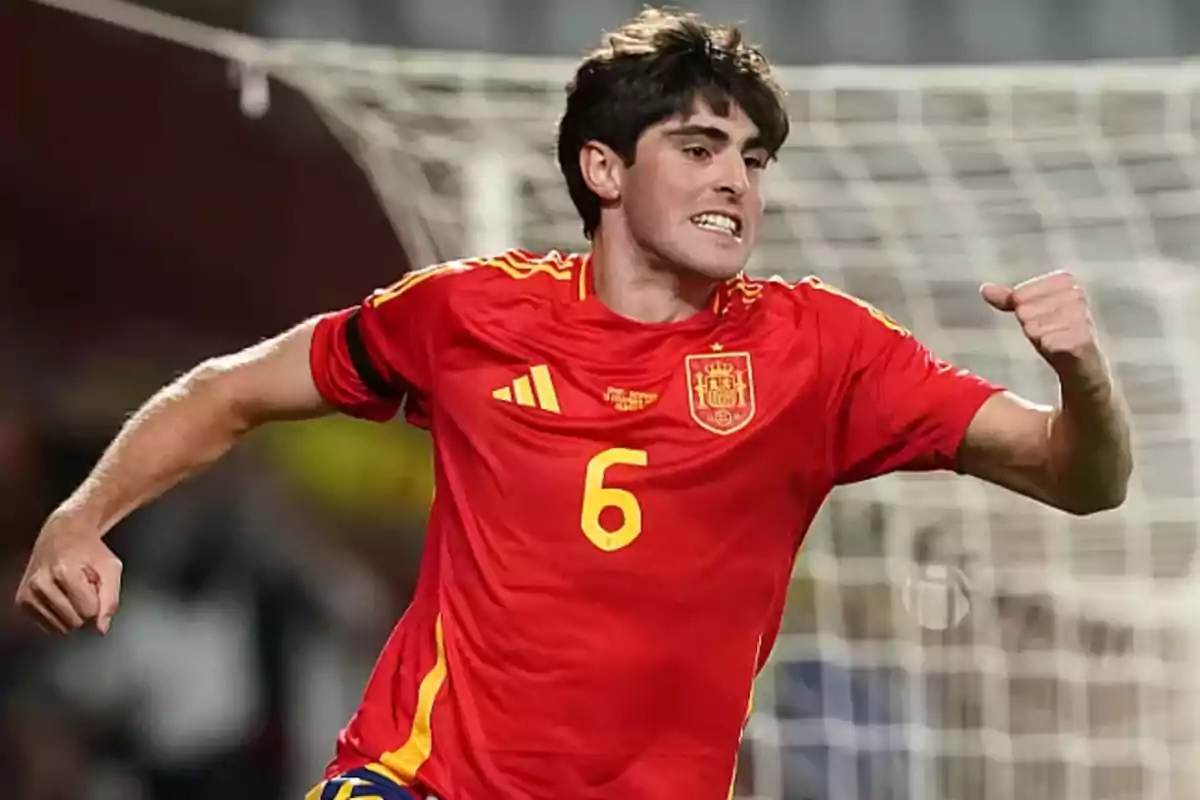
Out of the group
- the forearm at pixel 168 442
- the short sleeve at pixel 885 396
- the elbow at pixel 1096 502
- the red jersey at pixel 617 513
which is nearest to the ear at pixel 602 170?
the red jersey at pixel 617 513

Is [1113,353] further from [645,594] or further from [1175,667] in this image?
[645,594]

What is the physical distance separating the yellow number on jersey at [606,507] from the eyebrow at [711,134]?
0.91 ft

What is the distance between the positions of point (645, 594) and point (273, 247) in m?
1.09

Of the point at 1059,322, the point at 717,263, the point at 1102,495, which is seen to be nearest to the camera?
the point at 1059,322

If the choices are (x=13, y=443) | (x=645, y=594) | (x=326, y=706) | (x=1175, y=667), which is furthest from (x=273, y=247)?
(x=1175, y=667)

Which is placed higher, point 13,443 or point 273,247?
point 273,247

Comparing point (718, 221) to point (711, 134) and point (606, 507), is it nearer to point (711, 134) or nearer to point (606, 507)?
point (711, 134)

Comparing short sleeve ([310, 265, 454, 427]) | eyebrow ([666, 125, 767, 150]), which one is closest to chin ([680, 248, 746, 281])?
eyebrow ([666, 125, 767, 150])

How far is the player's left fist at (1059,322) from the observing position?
3.44ft

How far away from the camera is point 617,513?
122 centimetres

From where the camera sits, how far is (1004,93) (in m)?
2.05

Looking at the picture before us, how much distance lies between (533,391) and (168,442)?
31 centimetres

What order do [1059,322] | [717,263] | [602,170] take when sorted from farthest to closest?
[602,170], [717,263], [1059,322]

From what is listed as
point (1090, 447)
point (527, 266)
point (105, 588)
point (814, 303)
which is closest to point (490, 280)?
point (527, 266)
